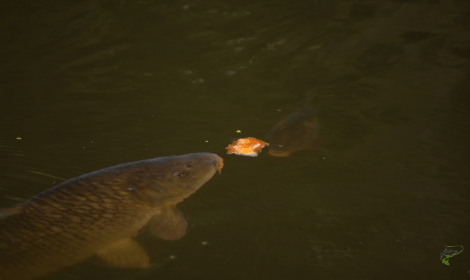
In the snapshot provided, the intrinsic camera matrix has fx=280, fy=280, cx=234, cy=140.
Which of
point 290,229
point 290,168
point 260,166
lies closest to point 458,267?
point 290,229

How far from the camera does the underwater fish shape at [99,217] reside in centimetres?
193

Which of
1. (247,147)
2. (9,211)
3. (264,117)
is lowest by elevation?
(247,147)

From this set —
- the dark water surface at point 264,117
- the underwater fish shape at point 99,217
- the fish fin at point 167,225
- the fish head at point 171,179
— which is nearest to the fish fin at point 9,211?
the underwater fish shape at point 99,217

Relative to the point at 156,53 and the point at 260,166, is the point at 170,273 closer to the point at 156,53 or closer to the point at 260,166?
the point at 260,166

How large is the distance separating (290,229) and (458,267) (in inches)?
66.1

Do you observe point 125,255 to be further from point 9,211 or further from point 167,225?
point 9,211

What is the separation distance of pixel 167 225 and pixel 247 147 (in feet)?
9.47

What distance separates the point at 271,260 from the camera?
2.57 meters

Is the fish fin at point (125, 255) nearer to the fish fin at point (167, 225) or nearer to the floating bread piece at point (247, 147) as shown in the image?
the fish fin at point (167, 225)

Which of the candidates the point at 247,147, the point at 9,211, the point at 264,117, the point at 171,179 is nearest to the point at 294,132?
the point at 264,117

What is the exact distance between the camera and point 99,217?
214 cm

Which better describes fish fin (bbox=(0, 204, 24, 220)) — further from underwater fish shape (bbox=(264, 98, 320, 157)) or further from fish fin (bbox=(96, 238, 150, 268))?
underwater fish shape (bbox=(264, 98, 320, 157))

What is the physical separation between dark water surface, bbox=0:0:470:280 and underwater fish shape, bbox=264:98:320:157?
177 mm

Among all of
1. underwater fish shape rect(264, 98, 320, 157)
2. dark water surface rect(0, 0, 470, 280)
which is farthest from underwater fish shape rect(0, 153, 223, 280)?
underwater fish shape rect(264, 98, 320, 157)
